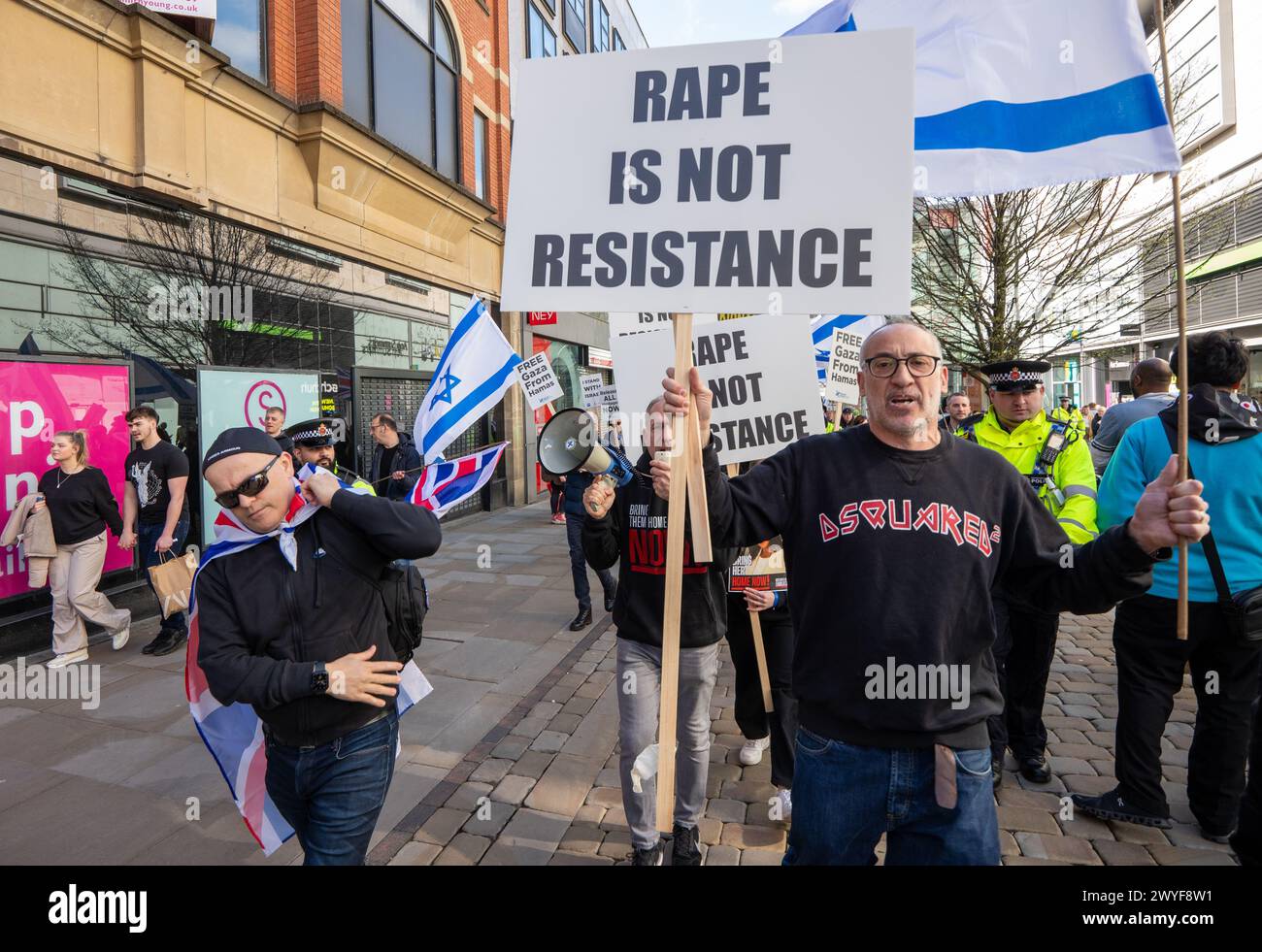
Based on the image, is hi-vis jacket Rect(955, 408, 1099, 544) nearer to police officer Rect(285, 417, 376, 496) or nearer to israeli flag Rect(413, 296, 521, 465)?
israeli flag Rect(413, 296, 521, 465)

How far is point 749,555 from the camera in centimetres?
360

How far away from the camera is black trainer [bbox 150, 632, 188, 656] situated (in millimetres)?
6301

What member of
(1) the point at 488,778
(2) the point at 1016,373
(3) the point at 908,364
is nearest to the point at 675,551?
(3) the point at 908,364

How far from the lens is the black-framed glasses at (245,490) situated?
2174mm

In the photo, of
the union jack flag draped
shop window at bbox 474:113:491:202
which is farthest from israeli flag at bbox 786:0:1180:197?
shop window at bbox 474:113:491:202

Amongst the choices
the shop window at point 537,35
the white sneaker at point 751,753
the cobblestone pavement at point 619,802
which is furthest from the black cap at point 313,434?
the shop window at point 537,35

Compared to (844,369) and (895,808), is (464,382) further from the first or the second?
(844,369)

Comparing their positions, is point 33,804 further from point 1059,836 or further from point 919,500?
point 1059,836

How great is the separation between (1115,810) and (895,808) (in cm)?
231

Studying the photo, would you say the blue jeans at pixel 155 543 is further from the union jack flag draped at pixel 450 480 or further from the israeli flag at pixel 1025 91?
the israeli flag at pixel 1025 91

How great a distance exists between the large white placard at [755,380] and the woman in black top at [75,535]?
488 centimetres

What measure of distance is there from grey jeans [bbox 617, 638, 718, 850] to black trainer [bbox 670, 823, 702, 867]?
0.03m

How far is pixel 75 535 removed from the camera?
5844mm
